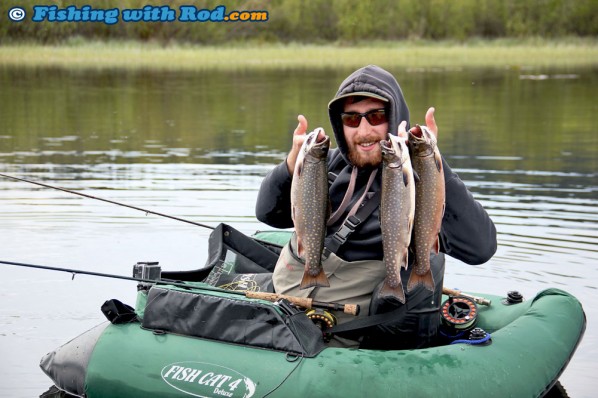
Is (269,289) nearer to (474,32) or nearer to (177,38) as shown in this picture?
(177,38)

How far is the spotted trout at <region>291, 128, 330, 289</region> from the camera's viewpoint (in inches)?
175

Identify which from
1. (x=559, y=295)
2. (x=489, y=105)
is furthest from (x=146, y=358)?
(x=489, y=105)

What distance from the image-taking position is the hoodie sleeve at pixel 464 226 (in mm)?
4793

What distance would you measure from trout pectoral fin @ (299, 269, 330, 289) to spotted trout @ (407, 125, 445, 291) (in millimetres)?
368

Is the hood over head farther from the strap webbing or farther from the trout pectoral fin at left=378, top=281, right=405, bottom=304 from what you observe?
the trout pectoral fin at left=378, top=281, right=405, bottom=304

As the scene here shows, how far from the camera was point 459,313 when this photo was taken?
17.6 ft

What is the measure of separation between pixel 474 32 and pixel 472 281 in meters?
61.7

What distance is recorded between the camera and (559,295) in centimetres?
563

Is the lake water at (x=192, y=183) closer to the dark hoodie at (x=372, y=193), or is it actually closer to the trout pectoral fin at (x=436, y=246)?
the dark hoodie at (x=372, y=193)

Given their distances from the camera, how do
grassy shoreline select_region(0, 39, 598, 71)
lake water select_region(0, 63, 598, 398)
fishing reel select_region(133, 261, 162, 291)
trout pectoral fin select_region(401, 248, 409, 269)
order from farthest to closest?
grassy shoreline select_region(0, 39, 598, 71), lake water select_region(0, 63, 598, 398), fishing reel select_region(133, 261, 162, 291), trout pectoral fin select_region(401, 248, 409, 269)

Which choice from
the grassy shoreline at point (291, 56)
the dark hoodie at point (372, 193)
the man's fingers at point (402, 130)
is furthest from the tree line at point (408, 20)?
the man's fingers at point (402, 130)

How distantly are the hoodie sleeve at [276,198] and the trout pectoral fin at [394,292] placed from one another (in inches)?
27.4

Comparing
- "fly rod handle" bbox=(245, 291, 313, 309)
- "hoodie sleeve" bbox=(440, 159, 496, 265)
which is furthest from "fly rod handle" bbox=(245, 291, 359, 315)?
"hoodie sleeve" bbox=(440, 159, 496, 265)

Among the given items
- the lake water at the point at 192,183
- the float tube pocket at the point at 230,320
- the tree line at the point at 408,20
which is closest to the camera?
the float tube pocket at the point at 230,320
